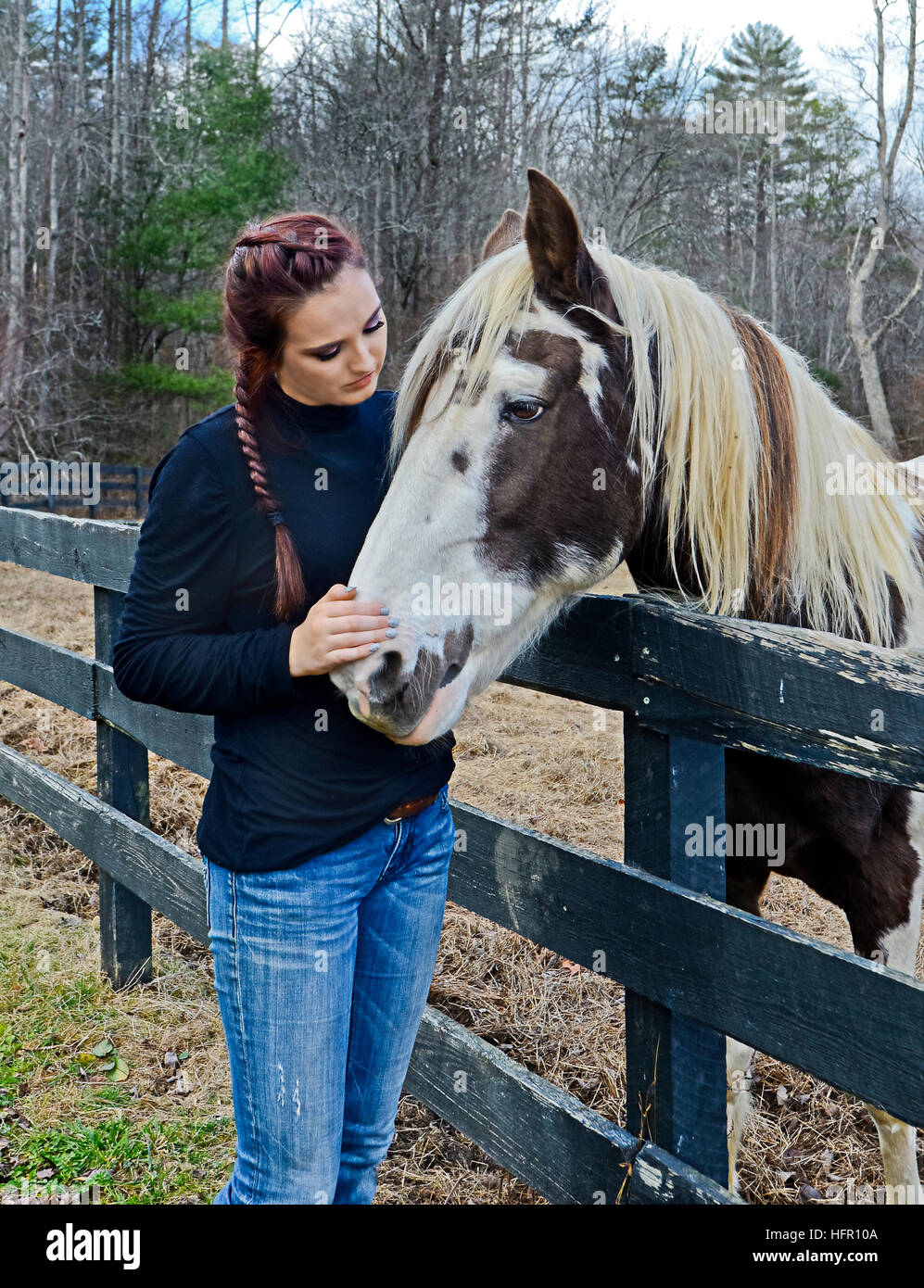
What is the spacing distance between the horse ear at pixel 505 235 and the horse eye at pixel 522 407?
66 centimetres

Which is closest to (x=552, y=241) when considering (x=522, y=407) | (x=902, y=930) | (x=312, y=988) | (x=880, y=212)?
(x=522, y=407)

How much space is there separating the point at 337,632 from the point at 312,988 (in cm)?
59

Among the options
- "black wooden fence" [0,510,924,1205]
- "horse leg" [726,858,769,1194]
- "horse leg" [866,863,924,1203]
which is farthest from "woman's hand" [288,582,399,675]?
"horse leg" [866,863,924,1203]

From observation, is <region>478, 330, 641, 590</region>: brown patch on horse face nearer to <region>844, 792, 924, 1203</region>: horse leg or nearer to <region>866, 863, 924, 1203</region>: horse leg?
<region>844, 792, 924, 1203</region>: horse leg

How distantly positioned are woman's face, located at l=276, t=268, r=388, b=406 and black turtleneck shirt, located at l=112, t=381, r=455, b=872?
63mm

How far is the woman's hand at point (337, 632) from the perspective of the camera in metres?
1.39

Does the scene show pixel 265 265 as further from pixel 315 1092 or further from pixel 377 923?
pixel 315 1092

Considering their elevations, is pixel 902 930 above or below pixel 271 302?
below

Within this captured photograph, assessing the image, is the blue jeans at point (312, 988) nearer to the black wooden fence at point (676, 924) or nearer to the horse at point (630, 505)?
the horse at point (630, 505)

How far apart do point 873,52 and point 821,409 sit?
2654cm

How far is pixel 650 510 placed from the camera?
6.23ft

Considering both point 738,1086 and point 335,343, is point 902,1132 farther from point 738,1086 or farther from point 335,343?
point 335,343

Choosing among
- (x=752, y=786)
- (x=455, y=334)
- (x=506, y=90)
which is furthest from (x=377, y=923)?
(x=506, y=90)

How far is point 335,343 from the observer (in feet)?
5.03
